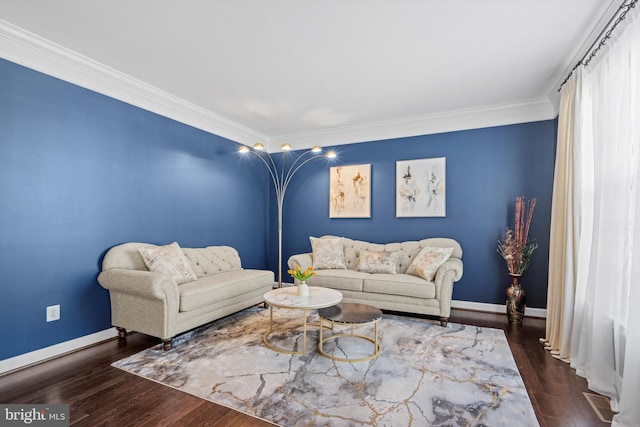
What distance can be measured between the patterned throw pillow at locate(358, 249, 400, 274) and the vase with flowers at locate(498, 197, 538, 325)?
1.37 metres

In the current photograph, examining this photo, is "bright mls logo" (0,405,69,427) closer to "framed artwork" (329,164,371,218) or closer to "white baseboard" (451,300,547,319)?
"framed artwork" (329,164,371,218)

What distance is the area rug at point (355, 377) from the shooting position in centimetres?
191

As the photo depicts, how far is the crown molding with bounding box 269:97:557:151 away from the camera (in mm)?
3962

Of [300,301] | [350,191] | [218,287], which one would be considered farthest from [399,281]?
[218,287]

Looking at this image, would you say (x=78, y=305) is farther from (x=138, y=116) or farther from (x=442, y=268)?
(x=442, y=268)

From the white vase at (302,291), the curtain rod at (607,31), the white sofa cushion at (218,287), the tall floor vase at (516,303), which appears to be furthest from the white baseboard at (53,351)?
the curtain rod at (607,31)

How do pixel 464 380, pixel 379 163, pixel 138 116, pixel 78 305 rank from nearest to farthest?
pixel 464 380 < pixel 78 305 < pixel 138 116 < pixel 379 163

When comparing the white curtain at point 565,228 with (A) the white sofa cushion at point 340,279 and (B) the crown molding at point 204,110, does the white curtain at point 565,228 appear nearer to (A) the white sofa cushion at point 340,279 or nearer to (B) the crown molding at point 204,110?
(B) the crown molding at point 204,110

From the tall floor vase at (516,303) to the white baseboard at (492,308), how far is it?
0.39m

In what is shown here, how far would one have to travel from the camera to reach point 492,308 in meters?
4.16

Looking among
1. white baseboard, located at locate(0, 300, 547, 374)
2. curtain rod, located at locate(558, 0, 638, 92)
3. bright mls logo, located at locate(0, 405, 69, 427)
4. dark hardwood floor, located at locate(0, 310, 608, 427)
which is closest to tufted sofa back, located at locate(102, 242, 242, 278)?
white baseboard, located at locate(0, 300, 547, 374)

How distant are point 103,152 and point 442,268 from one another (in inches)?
155

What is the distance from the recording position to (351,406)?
→ 1979 mm

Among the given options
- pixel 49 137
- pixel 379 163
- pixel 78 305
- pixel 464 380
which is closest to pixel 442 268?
pixel 464 380
